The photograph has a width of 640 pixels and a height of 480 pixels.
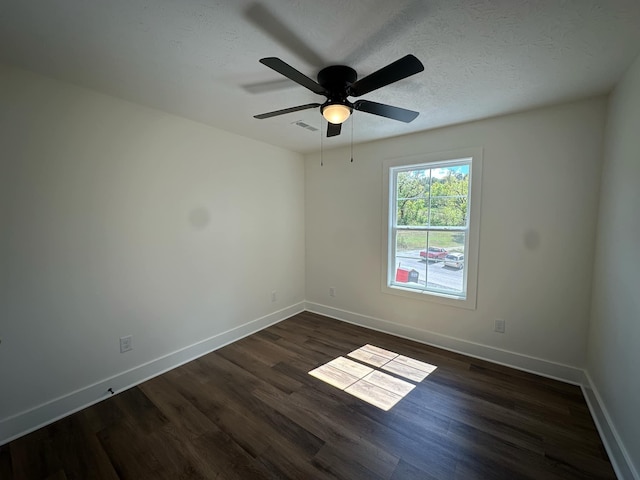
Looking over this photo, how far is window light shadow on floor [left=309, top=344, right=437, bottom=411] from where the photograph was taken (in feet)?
7.18

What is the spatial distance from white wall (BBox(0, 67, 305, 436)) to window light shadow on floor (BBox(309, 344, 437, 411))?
4.55ft

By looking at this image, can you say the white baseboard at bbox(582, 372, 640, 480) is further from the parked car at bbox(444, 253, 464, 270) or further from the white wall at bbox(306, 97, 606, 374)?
the parked car at bbox(444, 253, 464, 270)

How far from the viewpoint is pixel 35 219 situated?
183 centimetres

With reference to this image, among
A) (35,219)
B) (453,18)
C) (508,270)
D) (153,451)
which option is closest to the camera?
(453,18)

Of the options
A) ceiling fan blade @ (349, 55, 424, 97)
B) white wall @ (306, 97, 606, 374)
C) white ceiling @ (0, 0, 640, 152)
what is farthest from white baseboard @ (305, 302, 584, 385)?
ceiling fan blade @ (349, 55, 424, 97)

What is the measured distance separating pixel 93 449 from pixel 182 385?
691mm

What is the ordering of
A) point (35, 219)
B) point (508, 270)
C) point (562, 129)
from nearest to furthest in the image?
point (35, 219)
point (562, 129)
point (508, 270)

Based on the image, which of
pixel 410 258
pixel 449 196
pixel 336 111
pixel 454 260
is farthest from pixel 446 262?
pixel 336 111

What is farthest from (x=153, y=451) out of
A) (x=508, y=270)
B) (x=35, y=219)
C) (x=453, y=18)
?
(x=508, y=270)

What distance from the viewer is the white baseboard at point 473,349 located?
7.74 feet

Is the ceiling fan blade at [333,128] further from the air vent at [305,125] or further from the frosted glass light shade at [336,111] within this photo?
the air vent at [305,125]

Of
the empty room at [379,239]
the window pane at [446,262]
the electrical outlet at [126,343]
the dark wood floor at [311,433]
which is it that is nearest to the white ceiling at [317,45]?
the empty room at [379,239]

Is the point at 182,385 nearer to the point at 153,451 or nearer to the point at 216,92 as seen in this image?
the point at 153,451

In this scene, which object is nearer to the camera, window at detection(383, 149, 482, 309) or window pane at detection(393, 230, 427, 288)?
window at detection(383, 149, 482, 309)
